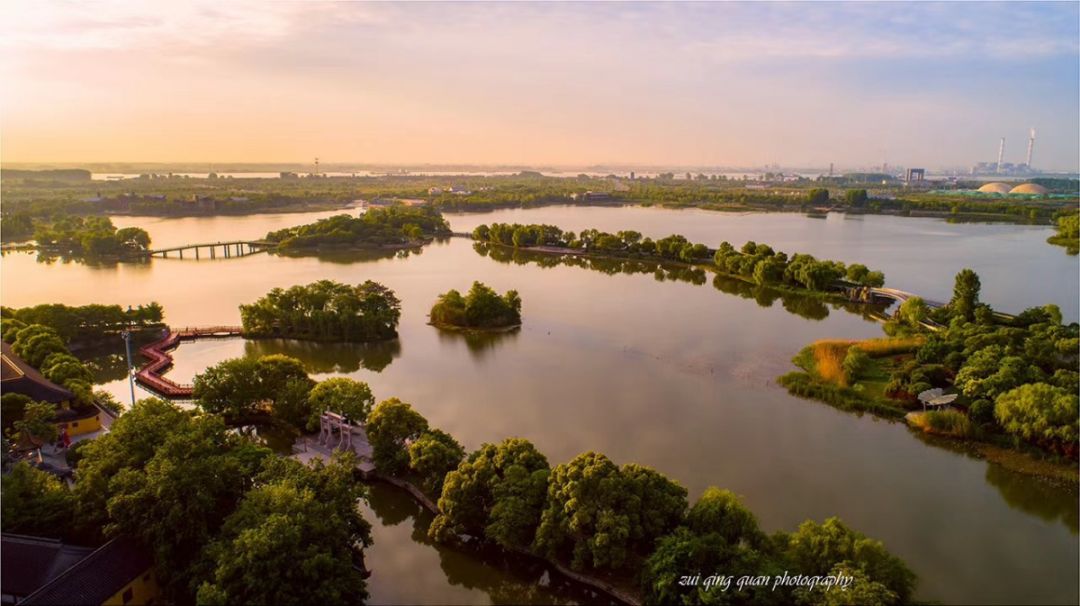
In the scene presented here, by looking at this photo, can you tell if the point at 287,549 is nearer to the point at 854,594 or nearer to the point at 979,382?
the point at 854,594

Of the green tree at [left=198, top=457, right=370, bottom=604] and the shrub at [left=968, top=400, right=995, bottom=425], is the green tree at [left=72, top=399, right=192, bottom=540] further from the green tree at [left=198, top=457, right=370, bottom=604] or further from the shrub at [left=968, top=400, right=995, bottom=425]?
the shrub at [left=968, top=400, right=995, bottom=425]

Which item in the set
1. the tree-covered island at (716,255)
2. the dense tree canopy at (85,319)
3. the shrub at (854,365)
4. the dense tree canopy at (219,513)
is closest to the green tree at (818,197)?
the tree-covered island at (716,255)

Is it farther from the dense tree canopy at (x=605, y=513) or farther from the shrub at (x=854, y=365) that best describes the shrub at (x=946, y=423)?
the dense tree canopy at (x=605, y=513)

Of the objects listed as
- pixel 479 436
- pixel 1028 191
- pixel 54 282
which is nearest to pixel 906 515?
pixel 479 436

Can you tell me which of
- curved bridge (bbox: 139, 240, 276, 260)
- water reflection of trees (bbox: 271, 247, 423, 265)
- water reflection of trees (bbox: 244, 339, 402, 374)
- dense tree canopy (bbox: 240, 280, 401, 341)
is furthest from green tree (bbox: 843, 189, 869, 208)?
water reflection of trees (bbox: 244, 339, 402, 374)

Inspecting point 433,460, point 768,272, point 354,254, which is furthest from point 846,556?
point 354,254
